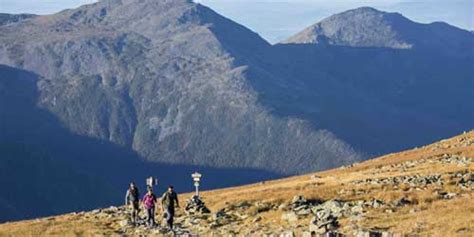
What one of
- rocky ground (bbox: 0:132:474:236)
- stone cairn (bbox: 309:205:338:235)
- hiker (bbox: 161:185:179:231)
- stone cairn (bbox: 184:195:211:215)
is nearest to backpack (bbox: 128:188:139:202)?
rocky ground (bbox: 0:132:474:236)

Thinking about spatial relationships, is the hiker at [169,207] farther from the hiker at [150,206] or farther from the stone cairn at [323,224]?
the stone cairn at [323,224]

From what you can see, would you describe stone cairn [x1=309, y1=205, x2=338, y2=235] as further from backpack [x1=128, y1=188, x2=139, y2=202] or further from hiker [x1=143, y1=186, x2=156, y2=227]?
backpack [x1=128, y1=188, x2=139, y2=202]

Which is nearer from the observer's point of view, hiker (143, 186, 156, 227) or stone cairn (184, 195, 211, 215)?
hiker (143, 186, 156, 227)

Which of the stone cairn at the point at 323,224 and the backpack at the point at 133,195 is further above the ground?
the backpack at the point at 133,195

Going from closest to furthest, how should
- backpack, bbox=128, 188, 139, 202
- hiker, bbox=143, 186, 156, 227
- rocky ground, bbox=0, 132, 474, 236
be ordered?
1. rocky ground, bbox=0, 132, 474, 236
2. hiker, bbox=143, 186, 156, 227
3. backpack, bbox=128, 188, 139, 202

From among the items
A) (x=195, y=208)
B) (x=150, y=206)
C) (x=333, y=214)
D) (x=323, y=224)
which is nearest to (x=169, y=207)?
(x=150, y=206)

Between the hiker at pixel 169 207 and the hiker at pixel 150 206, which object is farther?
the hiker at pixel 150 206

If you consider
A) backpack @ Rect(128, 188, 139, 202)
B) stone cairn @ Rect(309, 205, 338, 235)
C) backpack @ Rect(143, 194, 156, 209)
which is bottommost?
stone cairn @ Rect(309, 205, 338, 235)

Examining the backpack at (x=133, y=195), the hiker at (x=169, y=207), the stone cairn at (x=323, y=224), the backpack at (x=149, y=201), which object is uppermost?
the backpack at (x=133, y=195)

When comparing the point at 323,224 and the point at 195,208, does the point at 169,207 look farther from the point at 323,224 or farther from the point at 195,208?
the point at 323,224

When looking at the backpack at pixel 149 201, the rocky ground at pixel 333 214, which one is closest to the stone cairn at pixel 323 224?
the rocky ground at pixel 333 214

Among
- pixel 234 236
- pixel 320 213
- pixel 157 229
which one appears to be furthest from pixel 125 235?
pixel 320 213

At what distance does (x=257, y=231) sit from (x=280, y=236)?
4.48 metres

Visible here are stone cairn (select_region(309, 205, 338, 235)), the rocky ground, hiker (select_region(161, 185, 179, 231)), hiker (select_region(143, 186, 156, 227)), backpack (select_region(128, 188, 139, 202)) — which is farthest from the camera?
backpack (select_region(128, 188, 139, 202))
